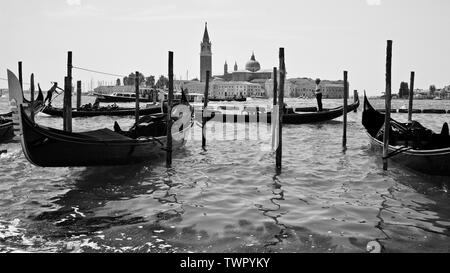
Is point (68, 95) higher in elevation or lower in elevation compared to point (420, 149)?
higher

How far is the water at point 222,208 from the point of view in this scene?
3.90 metres

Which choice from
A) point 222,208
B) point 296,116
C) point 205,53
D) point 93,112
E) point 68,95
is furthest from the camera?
point 205,53

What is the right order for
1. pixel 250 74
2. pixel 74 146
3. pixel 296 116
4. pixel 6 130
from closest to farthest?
pixel 74 146
pixel 6 130
pixel 296 116
pixel 250 74

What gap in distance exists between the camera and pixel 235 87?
104 m

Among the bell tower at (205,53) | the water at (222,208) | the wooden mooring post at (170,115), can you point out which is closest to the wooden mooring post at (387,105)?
the water at (222,208)

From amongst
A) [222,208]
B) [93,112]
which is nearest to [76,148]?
[222,208]

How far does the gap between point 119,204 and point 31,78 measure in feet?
41.7

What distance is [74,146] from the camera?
6156mm

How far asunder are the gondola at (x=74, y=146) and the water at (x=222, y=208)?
0.28 m

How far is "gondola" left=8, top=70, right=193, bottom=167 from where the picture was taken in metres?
5.52

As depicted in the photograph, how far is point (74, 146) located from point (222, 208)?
2547mm

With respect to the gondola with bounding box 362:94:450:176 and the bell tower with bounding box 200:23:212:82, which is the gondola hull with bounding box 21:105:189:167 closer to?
the gondola with bounding box 362:94:450:176

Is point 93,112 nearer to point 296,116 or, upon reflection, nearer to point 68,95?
point 296,116
